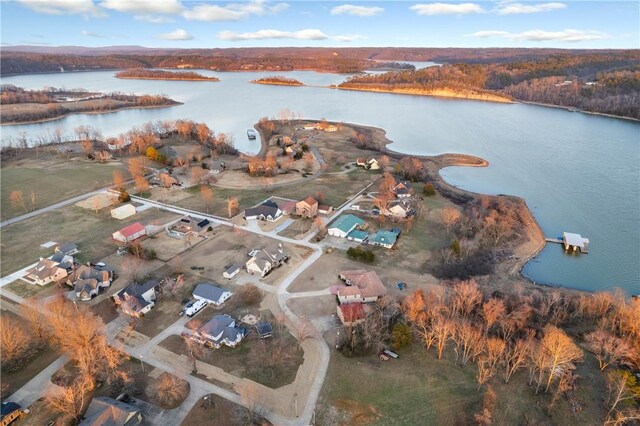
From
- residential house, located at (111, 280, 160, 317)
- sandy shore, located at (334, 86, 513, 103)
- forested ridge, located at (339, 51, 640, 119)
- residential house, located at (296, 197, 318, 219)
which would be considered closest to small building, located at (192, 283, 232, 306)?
residential house, located at (111, 280, 160, 317)

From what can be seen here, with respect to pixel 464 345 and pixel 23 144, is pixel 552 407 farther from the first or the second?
pixel 23 144

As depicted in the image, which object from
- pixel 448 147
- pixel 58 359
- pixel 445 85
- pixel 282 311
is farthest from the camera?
pixel 445 85

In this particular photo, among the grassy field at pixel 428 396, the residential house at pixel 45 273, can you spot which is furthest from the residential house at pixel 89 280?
the grassy field at pixel 428 396

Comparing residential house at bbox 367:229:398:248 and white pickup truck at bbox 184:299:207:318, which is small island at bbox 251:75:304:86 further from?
white pickup truck at bbox 184:299:207:318

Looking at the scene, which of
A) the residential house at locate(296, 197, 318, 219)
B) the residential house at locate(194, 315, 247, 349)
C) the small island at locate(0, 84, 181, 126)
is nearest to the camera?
the residential house at locate(194, 315, 247, 349)

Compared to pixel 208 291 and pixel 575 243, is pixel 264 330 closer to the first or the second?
pixel 208 291

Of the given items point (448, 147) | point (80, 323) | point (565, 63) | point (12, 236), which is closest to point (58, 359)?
point (80, 323)
